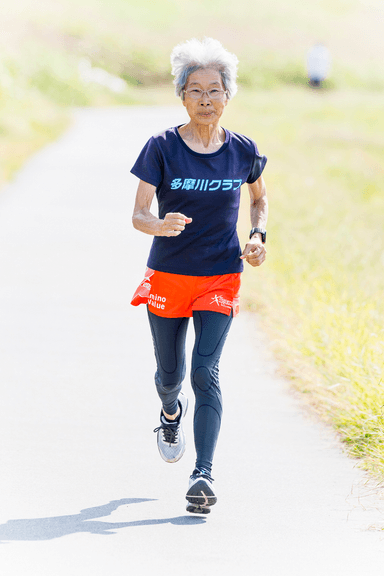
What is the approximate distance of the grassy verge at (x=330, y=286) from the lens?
6000mm

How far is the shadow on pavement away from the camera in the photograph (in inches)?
169

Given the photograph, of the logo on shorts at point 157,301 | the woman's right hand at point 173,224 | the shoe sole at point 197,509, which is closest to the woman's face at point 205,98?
the woman's right hand at point 173,224

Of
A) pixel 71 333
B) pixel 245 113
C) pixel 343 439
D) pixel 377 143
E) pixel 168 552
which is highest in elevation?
pixel 245 113

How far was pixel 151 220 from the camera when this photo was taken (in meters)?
4.48

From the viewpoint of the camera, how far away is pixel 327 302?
8.76 metres

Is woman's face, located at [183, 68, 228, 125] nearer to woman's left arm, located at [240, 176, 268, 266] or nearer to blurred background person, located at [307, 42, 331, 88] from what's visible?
woman's left arm, located at [240, 176, 268, 266]

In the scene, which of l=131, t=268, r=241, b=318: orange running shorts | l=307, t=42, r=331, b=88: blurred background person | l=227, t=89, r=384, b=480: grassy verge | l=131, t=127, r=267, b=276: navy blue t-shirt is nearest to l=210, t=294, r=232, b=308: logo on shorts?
l=131, t=268, r=241, b=318: orange running shorts

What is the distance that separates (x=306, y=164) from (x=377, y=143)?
7.18m

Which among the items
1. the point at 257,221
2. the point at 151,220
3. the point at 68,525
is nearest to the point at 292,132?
the point at 257,221

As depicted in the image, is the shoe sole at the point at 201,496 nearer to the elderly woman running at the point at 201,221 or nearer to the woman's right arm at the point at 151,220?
the elderly woman running at the point at 201,221

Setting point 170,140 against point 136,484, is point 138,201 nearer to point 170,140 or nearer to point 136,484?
point 170,140

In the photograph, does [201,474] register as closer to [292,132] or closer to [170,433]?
[170,433]

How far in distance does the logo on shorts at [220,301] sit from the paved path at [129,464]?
36.3 inches

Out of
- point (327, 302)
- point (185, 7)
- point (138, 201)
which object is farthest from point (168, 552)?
point (185, 7)
